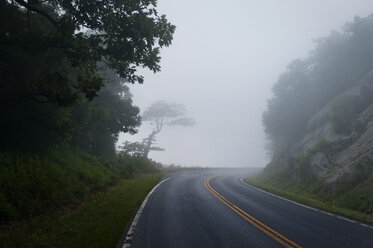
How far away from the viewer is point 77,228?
24.2 ft

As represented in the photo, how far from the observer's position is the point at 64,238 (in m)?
6.59

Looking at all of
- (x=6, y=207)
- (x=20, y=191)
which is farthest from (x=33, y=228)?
(x=20, y=191)

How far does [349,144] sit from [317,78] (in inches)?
657

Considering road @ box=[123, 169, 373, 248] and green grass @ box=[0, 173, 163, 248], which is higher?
green grass @ box=[0, 173, 163, 248]

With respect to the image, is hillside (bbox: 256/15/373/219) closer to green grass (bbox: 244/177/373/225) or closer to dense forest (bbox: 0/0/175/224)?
green grass (bbox: 244/177/373/225)

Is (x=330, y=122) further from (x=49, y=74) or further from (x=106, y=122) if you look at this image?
(x=49, y=74)

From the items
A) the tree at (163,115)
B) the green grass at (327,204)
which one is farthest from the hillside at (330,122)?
the tree at (163,115)

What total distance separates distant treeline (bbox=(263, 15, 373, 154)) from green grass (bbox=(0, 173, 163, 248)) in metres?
30.2

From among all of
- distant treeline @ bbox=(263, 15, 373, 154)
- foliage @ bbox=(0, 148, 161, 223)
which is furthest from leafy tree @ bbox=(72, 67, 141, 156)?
distant treeline @ bbox=(263, 15, 373, 154)

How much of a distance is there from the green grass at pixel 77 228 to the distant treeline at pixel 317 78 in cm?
3019

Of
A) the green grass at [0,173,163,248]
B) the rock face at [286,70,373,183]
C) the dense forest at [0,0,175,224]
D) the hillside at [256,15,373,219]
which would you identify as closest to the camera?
the green grass at [0,173,163,248]

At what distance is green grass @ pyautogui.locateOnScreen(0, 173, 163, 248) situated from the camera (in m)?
6.20

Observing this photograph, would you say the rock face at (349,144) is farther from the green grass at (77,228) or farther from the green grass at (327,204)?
the green grass at (77,228)

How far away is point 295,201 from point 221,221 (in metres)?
8.12
